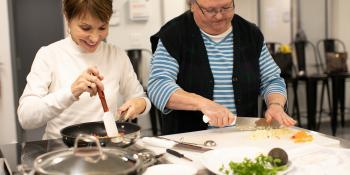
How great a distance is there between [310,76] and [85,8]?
3779 mm

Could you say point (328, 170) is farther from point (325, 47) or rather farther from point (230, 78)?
point (325, 47)

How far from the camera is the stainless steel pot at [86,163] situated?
89 cm

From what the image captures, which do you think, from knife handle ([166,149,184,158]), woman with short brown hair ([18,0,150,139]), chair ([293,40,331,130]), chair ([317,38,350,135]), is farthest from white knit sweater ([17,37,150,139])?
chair ([317,38,350,135])

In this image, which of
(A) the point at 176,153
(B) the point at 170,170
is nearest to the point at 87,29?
(A) the point at 176,153

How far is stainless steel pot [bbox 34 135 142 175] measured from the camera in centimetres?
89

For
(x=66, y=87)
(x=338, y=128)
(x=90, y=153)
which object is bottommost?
(x=338, y=128)

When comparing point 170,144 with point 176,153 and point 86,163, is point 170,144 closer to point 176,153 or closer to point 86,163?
point 176,153

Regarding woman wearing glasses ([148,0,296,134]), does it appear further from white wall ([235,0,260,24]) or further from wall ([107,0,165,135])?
white wall ([235,0,260,24])

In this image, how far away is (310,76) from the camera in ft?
16.0

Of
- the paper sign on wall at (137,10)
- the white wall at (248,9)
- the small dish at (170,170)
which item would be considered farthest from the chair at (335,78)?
the small dish at (170,170)

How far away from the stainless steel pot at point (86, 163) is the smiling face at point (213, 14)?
3.03 feet

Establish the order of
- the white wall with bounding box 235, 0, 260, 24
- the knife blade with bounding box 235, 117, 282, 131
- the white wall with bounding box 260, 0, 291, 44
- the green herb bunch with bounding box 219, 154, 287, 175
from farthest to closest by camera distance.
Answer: the white wall with bounding box 260, 0, 291, 44, the white wall with bounding box 235, 0, 260, 24, the knife blade with bounding box 235, 117, 282, 131, the green herb bunch with bounding box 219, 154, 287, 175

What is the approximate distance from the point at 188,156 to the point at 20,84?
402 centimetres

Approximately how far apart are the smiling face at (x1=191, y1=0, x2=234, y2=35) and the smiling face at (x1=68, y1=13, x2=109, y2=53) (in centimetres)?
39
